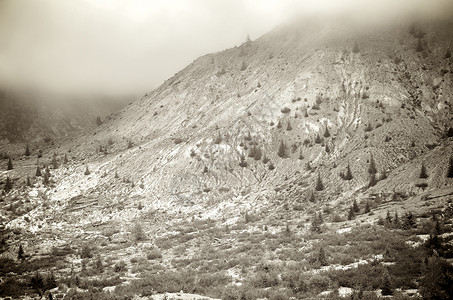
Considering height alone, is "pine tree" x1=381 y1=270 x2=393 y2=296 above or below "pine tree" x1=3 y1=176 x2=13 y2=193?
below

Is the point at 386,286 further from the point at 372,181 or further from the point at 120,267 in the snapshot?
the point at 372,181

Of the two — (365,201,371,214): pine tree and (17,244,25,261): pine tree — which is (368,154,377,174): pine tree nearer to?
(365,201,371,214): pine tree

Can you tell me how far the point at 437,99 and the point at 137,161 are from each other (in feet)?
156

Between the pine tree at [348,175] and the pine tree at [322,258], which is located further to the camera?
the pine tree at [348,175]

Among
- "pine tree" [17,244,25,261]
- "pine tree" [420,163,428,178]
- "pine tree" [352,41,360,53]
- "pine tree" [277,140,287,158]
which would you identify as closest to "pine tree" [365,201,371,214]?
"pine tree" [420,163,428,178]

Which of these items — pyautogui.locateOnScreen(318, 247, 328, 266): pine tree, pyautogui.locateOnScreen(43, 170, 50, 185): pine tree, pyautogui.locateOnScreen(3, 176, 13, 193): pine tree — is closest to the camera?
pyautogui.locateOnScreen(318, 247, 328, 266): pine tree

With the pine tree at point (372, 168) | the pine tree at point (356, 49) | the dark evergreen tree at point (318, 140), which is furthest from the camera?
the pine tree at point (356, 49)

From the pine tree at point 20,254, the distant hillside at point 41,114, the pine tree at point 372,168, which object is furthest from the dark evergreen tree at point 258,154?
the distant hillside at point 41,114

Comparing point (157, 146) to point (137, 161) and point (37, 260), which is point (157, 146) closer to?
point (137, 161)

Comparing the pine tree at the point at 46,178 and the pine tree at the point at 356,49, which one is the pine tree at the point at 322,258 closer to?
the pine tree at the point at 46,178

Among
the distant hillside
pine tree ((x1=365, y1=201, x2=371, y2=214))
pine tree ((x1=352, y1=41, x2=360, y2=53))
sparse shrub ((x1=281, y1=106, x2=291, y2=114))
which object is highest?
the distant hillside

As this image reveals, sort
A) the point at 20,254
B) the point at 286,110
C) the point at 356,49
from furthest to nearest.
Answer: the point at 356,49, the point at 286,110, the point at 20,254

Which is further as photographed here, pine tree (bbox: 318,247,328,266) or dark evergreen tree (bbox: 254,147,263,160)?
dark evergreen tree (bbox: 254,147,263,160)

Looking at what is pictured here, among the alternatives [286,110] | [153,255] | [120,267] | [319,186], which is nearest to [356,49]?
[286,110]
